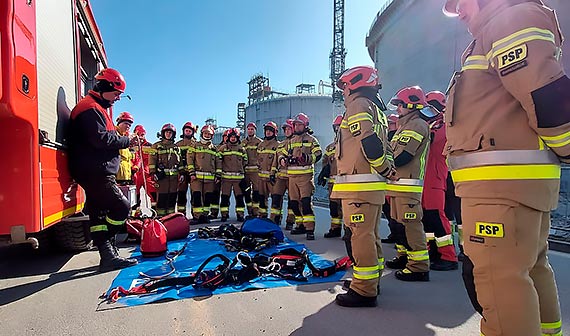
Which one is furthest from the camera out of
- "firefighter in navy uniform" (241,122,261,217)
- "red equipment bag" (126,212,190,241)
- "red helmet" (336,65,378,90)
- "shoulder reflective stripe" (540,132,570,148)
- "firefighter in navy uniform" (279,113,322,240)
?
"firefighter in navy uniform" (241,122,261,217)

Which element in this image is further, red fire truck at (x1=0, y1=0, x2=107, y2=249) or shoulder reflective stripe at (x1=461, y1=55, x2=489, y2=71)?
red fire truck at (x1=0, y1=0, x2=107, y2=249)

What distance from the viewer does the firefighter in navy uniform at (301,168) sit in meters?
6.18

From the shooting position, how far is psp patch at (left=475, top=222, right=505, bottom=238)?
1408mm

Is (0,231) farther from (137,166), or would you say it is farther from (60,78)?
(137,166)

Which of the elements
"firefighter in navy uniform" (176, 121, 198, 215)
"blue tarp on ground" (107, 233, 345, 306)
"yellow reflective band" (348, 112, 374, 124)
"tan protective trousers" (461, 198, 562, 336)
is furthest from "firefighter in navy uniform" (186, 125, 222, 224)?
"tan protective trousers" (461, 198, 562, 336)

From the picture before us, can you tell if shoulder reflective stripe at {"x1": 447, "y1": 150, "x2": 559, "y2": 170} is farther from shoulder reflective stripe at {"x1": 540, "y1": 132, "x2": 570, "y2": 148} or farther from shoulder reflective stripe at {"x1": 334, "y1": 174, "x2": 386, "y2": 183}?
shoulder reflective stripe at {"x1": 334, "y1": 174, "x2": 386, "y2": 183}

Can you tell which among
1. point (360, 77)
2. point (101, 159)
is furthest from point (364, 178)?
point (101, 159)

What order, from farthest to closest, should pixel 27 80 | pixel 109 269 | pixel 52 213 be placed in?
pixel 109 269 < pixel 52 213 < pixel 27 80

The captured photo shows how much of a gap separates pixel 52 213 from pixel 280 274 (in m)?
2.11

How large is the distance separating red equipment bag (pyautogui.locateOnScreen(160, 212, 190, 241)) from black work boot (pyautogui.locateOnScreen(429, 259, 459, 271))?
3.65 m

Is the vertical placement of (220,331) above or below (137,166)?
below

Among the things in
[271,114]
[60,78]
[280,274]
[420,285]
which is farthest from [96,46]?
[271,114]

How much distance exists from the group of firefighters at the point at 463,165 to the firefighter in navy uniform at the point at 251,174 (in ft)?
5.10

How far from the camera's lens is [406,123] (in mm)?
3705
